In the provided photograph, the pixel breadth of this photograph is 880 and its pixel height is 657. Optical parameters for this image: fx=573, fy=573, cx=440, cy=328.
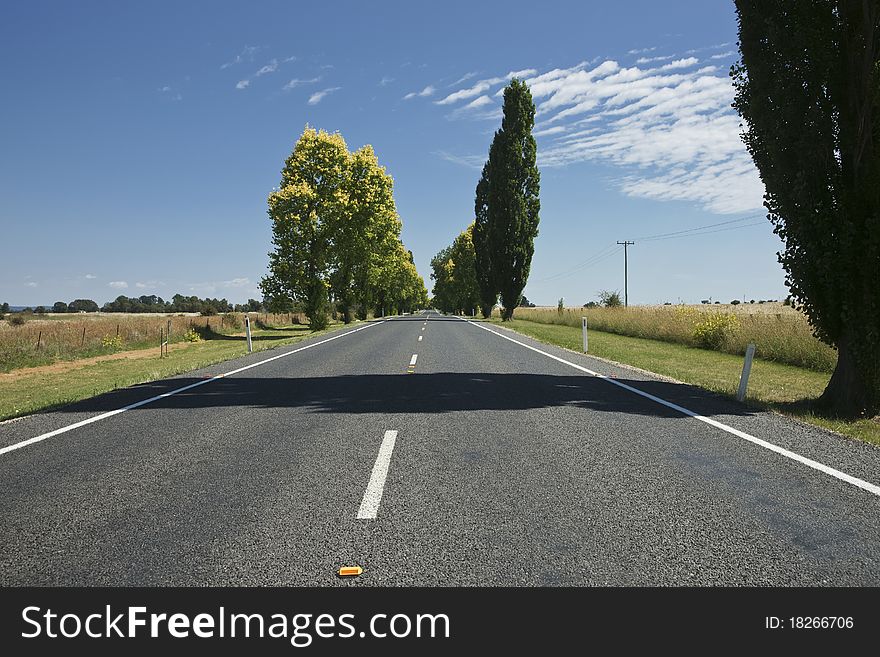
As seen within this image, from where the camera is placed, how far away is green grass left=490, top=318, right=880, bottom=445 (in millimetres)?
7429

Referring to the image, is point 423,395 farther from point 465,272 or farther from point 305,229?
point 465,272

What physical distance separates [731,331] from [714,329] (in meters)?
1.16

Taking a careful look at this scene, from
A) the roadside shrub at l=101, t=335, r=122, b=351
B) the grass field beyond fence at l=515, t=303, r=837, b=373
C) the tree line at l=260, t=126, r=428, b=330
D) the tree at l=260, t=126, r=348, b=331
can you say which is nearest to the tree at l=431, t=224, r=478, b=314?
the tree line at l=260, t=126, r=428, b=330

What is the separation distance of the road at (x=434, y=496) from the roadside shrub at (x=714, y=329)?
13.4 metres

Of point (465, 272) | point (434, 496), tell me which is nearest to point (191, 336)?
point (434, 496)

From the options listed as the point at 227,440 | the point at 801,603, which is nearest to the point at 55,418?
the point at 227,440

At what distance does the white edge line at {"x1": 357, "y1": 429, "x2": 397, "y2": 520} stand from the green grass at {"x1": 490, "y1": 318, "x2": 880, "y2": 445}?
527 cm

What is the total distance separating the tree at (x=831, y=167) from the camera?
755cm

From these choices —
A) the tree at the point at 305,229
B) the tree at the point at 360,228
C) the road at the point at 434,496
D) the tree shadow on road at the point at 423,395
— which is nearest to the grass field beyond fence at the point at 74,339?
the tree at the point at 305,229

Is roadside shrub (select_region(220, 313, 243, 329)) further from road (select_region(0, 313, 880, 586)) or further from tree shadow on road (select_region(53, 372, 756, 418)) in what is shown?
road (select_region(0, 313, 880, 586))

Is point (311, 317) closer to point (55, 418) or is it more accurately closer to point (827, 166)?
point (55, 418)

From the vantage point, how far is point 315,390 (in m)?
9.90

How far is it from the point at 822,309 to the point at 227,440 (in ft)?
26.3

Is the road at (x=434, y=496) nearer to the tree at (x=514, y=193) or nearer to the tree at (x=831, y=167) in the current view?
the tree at (x=831, y=167)
